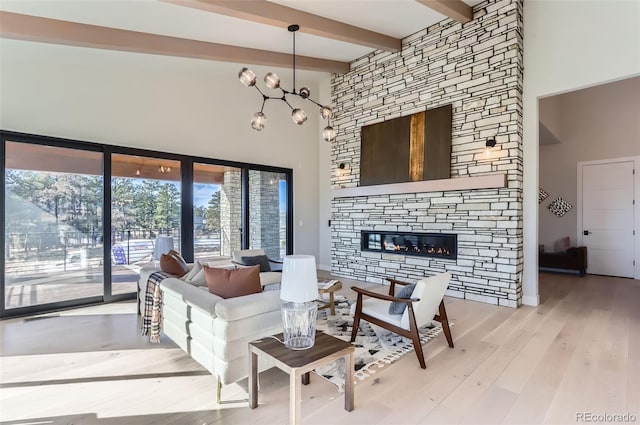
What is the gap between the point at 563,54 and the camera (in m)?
4.38

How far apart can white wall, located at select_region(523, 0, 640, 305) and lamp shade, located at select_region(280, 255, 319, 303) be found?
3.96 m

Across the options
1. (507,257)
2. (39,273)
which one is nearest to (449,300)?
(507,257)

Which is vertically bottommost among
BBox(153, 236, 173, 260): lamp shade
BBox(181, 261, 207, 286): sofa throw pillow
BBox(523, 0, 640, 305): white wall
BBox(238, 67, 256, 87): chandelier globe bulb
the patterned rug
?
the patterned rug

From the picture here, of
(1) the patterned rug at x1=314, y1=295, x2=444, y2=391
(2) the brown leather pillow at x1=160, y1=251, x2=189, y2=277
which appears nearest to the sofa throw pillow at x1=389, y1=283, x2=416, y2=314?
(1) the patterned rug at x1=314, y1=295, x2=444, y2=391

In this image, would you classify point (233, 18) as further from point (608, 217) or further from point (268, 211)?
point (608, 217)

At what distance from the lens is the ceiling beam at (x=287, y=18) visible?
3564mm

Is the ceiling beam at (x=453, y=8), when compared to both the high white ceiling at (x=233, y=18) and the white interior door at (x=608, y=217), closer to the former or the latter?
the high white ceiling at (x=233, y=18)

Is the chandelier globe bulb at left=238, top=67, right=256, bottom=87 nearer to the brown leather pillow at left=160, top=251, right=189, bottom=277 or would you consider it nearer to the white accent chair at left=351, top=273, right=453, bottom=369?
the brown leather pillow at left=160, top=251, right=189, bottom=277

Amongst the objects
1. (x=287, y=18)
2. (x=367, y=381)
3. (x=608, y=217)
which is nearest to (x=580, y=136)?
(x=608, y=217)

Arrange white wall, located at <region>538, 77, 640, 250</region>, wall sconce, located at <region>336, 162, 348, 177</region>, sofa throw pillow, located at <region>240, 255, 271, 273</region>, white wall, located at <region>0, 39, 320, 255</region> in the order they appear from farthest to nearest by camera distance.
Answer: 1. wall sconce, located at <region>336, 162, 348, 177</region>
2. white wall, located at <region>538, 77, 640, 250</region>
3. sofa throw pillow, located at <region>240, 255, 271, 273</region>
4. white wall, located at <region>0, 39, 320, 255</region>

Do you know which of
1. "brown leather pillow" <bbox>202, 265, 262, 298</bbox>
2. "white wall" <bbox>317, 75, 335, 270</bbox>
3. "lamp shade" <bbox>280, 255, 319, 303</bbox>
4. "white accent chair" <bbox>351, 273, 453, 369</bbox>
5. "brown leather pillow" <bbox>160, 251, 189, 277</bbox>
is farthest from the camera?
"white wall" <bbox>317, 75, 335, 270</bbox>

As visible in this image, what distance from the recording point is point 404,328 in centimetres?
293

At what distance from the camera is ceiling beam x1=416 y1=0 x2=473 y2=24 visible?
167 inches

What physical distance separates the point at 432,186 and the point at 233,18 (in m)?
3.78
